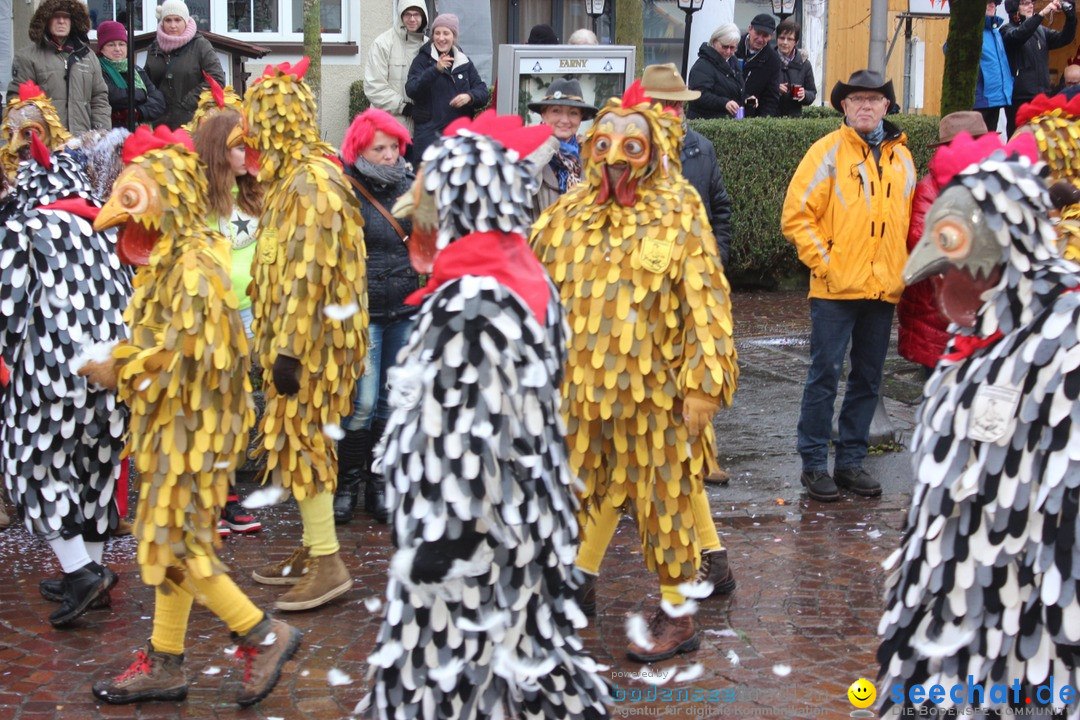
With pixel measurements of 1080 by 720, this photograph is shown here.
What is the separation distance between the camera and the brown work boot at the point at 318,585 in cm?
524

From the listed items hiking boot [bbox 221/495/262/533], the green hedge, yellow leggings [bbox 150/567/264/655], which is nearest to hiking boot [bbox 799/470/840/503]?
hiking boot [bbox 221/495/262/533]

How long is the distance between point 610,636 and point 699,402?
1082mm

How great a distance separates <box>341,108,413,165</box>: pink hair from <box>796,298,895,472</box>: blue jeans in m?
2.41

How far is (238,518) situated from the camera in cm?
638

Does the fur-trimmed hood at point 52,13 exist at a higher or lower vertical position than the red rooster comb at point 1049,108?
higher

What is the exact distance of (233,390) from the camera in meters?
4.45

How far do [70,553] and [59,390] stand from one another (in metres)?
0.67

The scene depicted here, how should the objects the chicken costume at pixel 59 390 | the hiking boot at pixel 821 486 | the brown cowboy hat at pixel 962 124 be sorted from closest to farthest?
1. the chicken costume at pixel 59 390
2. the hiking boot at pixel 821 486
3. the brown cowboy hat at pixel 962 124

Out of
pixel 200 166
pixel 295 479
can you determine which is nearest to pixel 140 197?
pixel 200 166

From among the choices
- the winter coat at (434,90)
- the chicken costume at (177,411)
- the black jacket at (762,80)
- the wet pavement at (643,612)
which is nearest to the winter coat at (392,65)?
the winter coat at (434,90)

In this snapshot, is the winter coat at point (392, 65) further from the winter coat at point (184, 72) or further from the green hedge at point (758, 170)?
the green hedge at point (758, 170)

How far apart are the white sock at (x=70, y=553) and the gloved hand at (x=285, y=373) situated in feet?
3.36

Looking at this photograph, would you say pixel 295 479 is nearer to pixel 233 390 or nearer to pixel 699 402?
pixel 233 390

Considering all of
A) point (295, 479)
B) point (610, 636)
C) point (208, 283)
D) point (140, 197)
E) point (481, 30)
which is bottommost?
point (610, 636)
